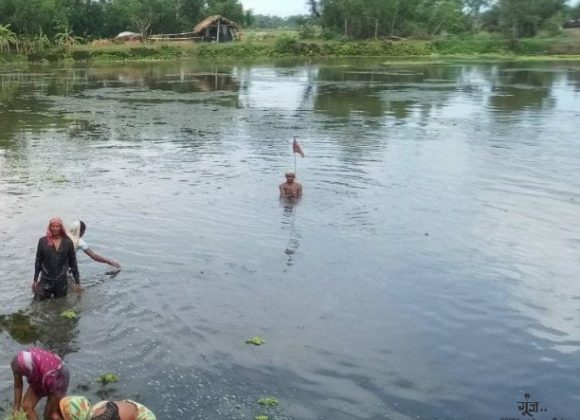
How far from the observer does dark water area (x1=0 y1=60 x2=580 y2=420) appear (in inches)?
357

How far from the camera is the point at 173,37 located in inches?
3610

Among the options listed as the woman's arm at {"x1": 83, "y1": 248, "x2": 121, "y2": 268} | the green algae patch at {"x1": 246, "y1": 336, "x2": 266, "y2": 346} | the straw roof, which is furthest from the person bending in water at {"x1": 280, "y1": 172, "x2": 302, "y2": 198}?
the straw roof

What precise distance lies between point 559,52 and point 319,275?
296 feet

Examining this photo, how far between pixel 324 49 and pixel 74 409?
86812 millimetres

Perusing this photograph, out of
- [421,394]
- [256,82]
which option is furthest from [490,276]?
[256,82]

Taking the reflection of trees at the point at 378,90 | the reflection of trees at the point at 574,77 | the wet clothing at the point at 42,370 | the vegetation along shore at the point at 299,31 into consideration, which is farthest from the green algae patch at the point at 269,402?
the vegetation along shore at the point at 299,31

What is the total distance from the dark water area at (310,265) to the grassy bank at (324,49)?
47.8m

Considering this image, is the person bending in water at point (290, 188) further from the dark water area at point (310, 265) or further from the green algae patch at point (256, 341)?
the green algae patch at point (256, 341)

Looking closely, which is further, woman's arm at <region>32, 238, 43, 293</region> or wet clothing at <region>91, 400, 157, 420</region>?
woman's arm at <region>32, 238, 43, 293</region>

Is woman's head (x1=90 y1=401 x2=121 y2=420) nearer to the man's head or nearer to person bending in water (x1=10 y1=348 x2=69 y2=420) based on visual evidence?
person bending in water (x1=10 y1=348 x2=69 y2=420)

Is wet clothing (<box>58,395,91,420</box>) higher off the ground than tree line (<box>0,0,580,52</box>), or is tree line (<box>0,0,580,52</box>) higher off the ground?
tree line (<box>0,0,580,52</box>)

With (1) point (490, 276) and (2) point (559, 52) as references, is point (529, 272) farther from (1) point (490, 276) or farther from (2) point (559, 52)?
(2) point (559, 52)

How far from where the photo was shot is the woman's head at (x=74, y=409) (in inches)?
266

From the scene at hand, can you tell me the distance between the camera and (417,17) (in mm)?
105250
